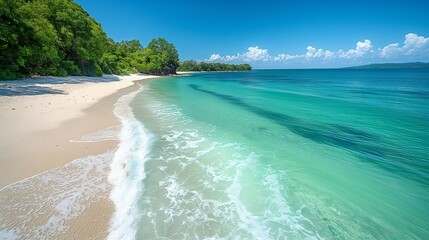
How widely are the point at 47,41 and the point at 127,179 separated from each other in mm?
25066

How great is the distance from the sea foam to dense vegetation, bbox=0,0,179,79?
18.2m

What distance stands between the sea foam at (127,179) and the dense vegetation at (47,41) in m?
18.2

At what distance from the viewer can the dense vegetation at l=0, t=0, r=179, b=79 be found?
18.9 metres

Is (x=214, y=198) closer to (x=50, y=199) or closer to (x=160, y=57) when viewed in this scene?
(x=50, y=199)

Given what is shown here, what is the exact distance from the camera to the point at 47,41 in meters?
22.6

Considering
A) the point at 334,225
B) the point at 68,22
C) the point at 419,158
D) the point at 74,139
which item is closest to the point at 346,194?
the point at 334,225

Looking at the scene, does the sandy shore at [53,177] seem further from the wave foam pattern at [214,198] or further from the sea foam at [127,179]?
the wave foam pattern at [214,198]

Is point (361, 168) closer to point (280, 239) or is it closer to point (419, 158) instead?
point (419, 158)

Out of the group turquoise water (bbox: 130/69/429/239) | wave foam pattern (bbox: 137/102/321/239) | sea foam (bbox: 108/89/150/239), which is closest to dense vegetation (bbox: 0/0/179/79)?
turquoise water (bbox: 130/69/429/239)

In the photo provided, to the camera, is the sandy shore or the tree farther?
the tree

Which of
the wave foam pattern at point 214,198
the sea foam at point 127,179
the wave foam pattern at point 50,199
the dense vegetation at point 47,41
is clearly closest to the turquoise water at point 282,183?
the wave foam pattern at point 214,198

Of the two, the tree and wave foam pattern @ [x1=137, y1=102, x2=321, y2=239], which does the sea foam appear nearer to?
wave foam pattern @ [x1=137, y1=102, x2=321, y2=239]

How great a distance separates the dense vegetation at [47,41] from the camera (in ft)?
61.9

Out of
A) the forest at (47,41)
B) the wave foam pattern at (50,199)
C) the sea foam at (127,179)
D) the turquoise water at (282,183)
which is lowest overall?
the turquoise water at (282,183)
